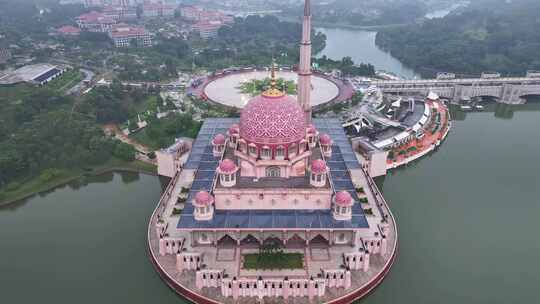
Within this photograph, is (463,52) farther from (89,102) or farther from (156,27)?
(156,27)

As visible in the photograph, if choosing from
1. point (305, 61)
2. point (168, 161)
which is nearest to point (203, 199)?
point (168, 161)

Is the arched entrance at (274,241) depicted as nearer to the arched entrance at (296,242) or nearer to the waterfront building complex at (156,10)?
the arched entrance at (296,242)

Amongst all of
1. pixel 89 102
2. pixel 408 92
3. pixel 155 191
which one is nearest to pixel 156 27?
pixel 89 102

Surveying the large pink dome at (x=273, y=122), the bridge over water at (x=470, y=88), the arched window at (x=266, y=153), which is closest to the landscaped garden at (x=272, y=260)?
the arched window at (x=266, y=153)

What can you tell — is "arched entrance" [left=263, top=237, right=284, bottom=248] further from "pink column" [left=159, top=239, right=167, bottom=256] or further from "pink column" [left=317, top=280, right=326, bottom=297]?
"pink column" [left=159, top=239, right=167, bottom=256]

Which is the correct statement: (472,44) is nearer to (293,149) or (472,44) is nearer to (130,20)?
(293,149)
